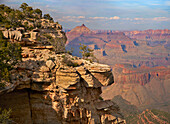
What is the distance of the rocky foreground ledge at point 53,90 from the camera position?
30.8m

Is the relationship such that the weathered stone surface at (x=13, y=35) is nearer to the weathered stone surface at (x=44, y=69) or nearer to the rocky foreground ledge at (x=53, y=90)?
the rocky foreground ledge at (x=53, y=90)

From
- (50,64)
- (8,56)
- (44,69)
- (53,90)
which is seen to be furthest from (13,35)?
(53,90)

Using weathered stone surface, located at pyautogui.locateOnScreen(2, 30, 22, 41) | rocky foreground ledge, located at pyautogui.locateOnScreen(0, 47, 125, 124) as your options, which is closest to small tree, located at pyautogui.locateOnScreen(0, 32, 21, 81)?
rocky foreground ledge, located at pyautogui.locateOnScreen(0, 47, 125, 124)

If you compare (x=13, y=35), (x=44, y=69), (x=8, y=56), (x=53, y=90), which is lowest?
(x=53, y=90)

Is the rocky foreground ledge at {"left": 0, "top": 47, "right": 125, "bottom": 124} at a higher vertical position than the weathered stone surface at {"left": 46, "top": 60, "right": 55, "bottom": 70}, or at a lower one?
lower

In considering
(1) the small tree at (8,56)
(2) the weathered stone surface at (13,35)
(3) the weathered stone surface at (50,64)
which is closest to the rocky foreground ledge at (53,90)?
(3) the weathered stone surface at (50,64)

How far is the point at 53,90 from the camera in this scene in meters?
33.0

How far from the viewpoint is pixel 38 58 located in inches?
1435

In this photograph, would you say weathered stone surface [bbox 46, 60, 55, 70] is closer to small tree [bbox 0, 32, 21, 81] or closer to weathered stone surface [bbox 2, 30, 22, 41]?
small tree [bbox 0, 32, 21, 81]

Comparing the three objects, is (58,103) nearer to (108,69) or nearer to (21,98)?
Answer: (21,98)

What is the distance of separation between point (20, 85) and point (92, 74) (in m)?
16.2

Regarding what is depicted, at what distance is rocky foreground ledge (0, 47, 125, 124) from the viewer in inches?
1211

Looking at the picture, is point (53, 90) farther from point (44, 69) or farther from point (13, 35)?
point (13, 35)

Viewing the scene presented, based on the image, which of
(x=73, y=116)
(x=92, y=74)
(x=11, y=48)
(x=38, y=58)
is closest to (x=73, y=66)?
(x=92, y=74)
